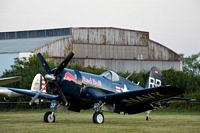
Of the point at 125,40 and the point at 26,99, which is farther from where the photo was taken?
the point at 125,40

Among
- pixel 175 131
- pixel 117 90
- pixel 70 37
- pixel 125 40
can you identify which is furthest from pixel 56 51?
pixel 175 131

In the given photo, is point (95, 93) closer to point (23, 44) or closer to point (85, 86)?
point (85, 86)

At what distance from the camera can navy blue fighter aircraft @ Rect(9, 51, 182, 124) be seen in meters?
19.7

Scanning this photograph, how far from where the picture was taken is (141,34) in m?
53.8

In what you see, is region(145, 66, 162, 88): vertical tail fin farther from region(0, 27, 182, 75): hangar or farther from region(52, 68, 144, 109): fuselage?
region(0, 27, 182, 75): hangar

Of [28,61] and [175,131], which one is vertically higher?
[28,61]

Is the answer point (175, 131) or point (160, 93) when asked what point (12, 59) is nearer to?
point (160, 93)

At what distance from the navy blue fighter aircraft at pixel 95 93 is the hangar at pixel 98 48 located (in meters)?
27.0

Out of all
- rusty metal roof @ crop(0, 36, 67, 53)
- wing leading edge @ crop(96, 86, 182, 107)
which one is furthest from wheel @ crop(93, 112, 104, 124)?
rusty metal roof @ crop(0, 36, 67, 53)

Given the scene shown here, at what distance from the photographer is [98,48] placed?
51.5 meters

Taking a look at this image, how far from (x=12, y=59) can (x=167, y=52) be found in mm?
16548

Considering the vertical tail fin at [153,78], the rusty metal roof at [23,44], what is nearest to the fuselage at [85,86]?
the vertical tail fin at [153,78]

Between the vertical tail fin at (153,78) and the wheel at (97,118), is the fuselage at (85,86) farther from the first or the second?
the vertical tail fin at (153,78)

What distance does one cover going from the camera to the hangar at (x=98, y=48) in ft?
162
